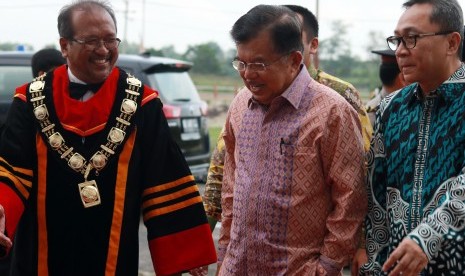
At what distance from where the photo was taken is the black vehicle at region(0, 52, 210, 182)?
1010 centimetres

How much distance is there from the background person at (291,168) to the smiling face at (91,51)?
2.14 ft

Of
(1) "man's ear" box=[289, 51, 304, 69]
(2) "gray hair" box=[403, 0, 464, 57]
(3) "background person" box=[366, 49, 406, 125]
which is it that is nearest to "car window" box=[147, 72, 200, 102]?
(3) "background person" box=[366, 49, 406, 125]

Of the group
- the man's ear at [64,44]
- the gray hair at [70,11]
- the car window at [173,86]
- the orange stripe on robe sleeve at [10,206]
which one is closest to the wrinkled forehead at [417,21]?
the gray hair at [70,11]

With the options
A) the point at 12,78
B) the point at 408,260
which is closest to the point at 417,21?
the point at 408,260

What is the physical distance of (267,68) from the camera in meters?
3.46

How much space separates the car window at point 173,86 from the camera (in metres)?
10.2

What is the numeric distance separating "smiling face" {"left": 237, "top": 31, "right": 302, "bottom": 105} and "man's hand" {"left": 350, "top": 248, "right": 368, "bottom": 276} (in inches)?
27.8

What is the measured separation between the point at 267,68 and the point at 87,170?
93 centimetres

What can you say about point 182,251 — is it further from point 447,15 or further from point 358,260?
point 447,15

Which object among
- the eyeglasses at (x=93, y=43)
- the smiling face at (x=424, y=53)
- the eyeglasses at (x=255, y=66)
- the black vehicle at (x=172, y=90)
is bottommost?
the black vehicle at (x=172, y=90)

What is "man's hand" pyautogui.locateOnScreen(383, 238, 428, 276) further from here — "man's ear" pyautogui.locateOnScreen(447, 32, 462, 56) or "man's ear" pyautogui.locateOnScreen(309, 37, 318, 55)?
"man's ear" pyautogui.locateOnScreen(309, 37, 318, 55)

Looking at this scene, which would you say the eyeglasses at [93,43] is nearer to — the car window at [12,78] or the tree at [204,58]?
the car window at [12,78]

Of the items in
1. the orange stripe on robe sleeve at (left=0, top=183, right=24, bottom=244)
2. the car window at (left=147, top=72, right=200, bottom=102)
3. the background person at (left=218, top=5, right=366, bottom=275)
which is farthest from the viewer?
the car window at (left=147, top=72, right=200, bottom=102)

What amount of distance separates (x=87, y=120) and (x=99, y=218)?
16.9 inches
